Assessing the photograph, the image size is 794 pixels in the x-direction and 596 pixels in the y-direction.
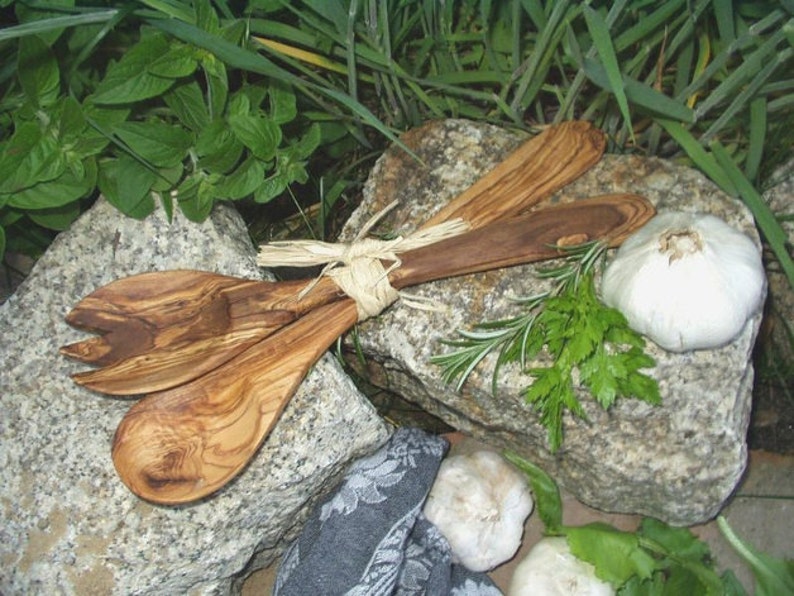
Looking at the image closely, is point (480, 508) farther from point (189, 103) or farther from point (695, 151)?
point (189, 103)

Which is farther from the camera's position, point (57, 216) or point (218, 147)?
point (57, 216)

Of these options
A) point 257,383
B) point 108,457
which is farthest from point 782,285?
point 108,457

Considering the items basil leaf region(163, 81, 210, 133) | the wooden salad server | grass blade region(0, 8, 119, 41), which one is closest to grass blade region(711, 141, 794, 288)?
the wooden salad server

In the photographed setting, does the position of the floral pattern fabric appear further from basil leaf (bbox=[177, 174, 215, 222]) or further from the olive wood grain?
basil leaf (bbox=[177, 174, 215, 222])

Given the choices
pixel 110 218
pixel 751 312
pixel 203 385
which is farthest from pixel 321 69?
pixel 751 312

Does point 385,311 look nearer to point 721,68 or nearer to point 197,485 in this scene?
point 197,485
